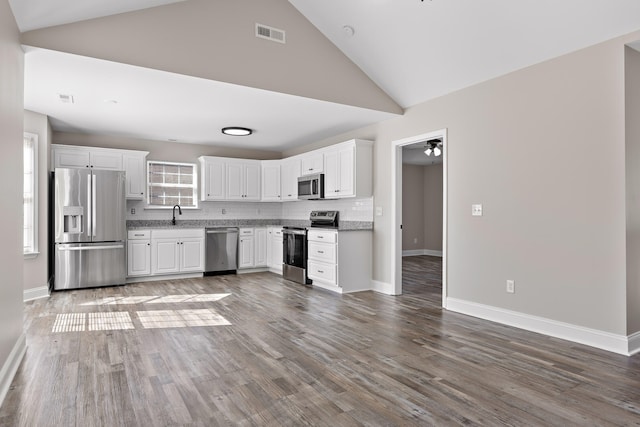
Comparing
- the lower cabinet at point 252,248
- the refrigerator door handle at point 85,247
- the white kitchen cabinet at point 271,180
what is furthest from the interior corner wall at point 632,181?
the refrigerator door handle at point 85,247

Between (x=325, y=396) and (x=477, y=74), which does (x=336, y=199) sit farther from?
(x=325, y=396)

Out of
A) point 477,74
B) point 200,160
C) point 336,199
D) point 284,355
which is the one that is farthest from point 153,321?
point 477,74

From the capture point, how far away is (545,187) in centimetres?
362

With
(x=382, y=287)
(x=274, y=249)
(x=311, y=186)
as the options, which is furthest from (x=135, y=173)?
(x=382, y=287)

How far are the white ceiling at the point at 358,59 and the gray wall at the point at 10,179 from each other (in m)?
0.36

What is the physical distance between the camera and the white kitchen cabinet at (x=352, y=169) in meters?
5.54

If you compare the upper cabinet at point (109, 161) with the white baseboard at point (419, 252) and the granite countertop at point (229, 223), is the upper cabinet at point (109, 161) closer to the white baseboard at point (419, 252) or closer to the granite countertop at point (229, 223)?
the granite countertop at point (229, 223)

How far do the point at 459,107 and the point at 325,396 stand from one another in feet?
11.4

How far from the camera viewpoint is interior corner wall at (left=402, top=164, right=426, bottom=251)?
10.3 meters

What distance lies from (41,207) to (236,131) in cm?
286

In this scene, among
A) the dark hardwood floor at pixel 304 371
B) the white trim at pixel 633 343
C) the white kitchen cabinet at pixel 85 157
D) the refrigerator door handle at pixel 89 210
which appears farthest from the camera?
the white kitchen cabinet at pixel 85 157

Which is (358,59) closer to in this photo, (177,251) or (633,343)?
(633,343)

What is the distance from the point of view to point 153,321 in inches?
158

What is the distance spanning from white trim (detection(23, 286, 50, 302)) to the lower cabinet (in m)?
2.93
